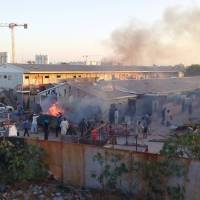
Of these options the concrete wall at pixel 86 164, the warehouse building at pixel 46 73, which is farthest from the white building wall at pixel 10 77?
the concrete wall at pixel 86 164

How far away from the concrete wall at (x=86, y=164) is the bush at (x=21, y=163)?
10.6 inches

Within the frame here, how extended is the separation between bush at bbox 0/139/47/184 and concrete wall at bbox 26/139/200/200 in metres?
0.27

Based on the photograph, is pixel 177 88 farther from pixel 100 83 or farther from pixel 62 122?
pixel 62 122

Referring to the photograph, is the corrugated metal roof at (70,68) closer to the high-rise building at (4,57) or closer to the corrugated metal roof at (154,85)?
the corrugated metal roof at (154,85)

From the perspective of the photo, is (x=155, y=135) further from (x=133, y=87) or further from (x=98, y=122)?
(x=133, y=87)

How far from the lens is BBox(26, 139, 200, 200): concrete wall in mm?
9867

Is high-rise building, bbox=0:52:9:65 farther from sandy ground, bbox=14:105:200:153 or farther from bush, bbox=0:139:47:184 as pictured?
bush, bbox=0:139:47:184

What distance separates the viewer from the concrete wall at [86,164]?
9867mm

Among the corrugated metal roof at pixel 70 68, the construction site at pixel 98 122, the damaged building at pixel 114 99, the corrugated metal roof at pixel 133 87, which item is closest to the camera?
the construction site at pixel 98 122

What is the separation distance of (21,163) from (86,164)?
188 cm

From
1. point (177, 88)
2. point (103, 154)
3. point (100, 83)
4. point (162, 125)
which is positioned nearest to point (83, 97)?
point (100, 83)

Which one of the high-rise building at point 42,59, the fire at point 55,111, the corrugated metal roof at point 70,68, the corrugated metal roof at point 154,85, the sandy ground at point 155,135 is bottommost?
the sandy ground at point 155,135

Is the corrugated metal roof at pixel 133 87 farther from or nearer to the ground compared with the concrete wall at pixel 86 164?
farther from the ground

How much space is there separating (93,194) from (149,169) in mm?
1799
